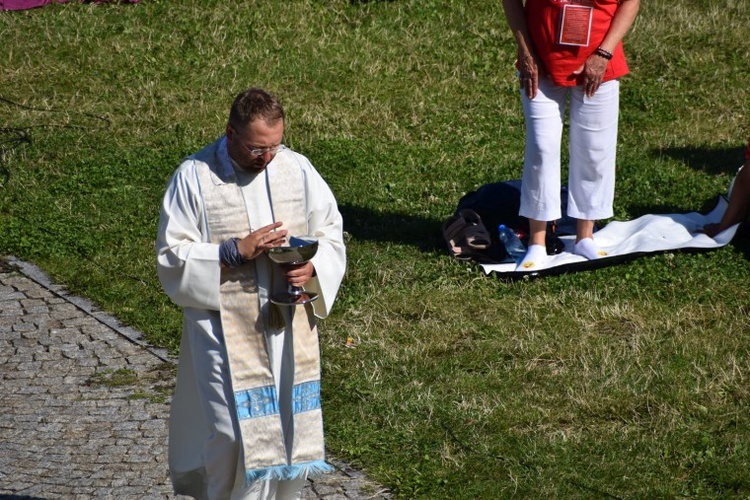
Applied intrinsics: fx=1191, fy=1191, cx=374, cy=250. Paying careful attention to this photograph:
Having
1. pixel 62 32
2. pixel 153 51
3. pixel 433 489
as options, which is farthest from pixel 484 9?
pixel 433 489

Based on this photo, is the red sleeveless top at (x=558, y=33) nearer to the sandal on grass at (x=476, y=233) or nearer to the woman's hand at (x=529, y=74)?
the woman's hand at (x=529, y=74)

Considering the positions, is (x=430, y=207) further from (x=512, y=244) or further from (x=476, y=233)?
(x=512, y=244)

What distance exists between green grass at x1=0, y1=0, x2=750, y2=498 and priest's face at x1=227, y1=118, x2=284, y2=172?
1.90 meters

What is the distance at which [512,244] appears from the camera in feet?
27.3

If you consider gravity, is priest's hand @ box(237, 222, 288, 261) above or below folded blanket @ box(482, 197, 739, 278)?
above

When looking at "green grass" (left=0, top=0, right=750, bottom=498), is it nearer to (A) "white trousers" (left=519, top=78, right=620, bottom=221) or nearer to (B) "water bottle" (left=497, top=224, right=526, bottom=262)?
(B) "water bottle" (left=497, top=224, right=526, bottom=262)

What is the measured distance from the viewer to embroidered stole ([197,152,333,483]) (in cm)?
466

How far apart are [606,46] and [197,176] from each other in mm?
3962

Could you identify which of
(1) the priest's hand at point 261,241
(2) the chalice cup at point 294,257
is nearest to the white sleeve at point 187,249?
(1) the priest's hand at point 261,241

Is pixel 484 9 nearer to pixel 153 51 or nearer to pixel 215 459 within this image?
pixel 153 51

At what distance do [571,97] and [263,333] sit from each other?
401 centimetres

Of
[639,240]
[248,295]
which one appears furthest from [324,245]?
[639,240]

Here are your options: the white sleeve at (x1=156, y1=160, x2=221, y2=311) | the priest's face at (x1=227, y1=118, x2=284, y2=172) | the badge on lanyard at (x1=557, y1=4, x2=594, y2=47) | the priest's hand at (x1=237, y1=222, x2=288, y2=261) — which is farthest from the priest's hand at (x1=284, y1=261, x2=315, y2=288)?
the badge on lanyard at (x1=557, y1=4, x2=594, y2=47)

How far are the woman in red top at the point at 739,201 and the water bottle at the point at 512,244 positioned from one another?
1466 millimetres
